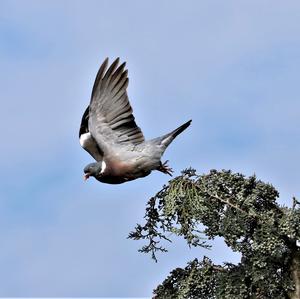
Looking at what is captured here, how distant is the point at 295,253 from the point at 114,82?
3.72 metres

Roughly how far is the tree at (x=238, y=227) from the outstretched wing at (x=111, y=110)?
1.44 metres

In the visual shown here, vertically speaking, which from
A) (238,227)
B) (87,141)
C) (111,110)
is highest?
(111,110)

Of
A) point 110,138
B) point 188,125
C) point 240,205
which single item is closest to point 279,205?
point 240,205

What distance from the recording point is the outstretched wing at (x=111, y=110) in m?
11.6

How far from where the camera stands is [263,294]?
10383 mm

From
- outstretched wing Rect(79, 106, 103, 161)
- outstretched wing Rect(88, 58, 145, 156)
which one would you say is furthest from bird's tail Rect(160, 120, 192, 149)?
outstretched wing Rect(79, 106, 103, 161)

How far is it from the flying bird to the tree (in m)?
1.05

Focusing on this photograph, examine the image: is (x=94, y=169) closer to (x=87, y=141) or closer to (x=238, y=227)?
(x=87, y=141)

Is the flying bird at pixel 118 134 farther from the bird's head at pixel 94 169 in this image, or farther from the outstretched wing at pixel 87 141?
the outstretched wing at pixel 87 141

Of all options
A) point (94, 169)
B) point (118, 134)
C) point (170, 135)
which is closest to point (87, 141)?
point (94, 169)

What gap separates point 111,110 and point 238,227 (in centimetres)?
281

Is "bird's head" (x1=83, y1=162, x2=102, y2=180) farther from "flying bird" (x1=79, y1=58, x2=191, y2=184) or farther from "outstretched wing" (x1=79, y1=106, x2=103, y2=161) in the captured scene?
"outstretched wing" (x1=79, y1=106, x2=103, y2=161)

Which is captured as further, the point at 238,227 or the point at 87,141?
the point at 87,141

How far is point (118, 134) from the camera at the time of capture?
1165 cm
